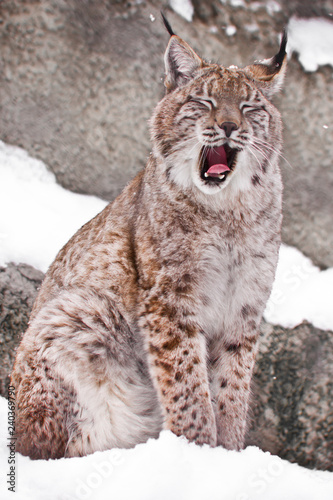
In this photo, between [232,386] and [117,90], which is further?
[117,90]

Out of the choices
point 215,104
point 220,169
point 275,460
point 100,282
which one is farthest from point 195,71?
point 275,460

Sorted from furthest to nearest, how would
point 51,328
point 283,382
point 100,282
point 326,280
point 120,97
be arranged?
point 120,97, point 326,280, point 283,382, point 100,282, point 51,328

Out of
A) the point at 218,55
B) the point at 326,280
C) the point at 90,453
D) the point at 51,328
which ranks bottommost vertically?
the point at 90,453

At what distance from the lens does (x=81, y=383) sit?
10.3ft

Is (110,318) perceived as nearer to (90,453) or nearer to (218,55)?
(90,453)

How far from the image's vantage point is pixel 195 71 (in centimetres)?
361

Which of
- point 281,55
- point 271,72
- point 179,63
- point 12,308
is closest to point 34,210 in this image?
point 12,308

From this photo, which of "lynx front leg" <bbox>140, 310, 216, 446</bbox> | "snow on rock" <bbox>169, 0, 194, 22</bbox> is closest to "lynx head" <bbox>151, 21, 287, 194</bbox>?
"lynx front leg" <bbox>140, 310, 216, 446</bbox>

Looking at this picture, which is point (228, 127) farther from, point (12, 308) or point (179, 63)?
point (12, 308)

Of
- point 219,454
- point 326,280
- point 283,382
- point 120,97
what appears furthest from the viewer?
point 120,97

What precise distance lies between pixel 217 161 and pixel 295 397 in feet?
9.69

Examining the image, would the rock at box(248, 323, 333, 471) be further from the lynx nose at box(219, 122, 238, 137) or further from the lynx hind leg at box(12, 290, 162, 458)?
the lynx nose at box(219, 122, 238, 137)

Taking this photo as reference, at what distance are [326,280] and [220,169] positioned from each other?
129 inches

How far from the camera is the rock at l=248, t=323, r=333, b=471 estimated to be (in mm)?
5012
